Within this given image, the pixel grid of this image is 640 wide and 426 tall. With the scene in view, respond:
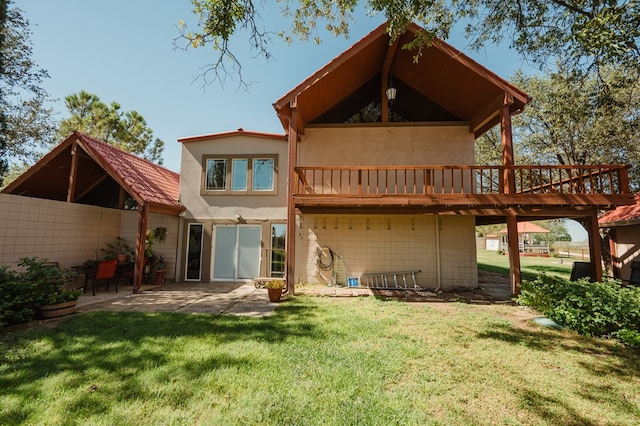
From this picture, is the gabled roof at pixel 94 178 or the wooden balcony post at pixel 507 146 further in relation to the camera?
the gabled roof at pixel 94 178

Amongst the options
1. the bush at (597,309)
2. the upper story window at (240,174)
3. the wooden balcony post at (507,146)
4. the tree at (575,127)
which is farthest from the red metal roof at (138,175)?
the tree at (575,127)

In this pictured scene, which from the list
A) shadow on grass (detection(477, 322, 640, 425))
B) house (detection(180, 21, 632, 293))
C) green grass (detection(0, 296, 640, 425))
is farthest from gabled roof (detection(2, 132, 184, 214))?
shadow on grass (detection(477, 322, 640, 425))

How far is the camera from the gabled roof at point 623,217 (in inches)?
351

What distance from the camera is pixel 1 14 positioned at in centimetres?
971

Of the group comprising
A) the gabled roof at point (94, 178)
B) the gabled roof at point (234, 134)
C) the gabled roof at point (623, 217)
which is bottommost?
the gabled roof at point (623, 217)

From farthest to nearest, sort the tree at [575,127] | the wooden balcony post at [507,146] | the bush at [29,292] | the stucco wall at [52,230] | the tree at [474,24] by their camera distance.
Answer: the tree at [575,127] → the wooden balcony post at [507,146] → the stucco wall at [52,230] → the tree at [474,24] → the bush at [29,292]

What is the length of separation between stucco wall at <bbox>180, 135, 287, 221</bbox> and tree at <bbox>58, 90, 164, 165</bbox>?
46.8 feet

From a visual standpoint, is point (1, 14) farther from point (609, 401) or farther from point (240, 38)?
point (609, 401)

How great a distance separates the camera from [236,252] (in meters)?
9.90

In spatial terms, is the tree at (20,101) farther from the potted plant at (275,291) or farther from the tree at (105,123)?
the potted plant at (275,291)

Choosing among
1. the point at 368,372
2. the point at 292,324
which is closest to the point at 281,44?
the point at 292,324

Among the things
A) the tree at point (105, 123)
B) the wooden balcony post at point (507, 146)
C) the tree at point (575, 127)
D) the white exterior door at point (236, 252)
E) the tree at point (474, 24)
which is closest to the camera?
the tree at point (474, 24)

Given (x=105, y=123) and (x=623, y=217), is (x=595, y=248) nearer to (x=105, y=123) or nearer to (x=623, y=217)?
(x=623, y=217)

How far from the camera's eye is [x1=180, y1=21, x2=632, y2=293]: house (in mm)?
7629
